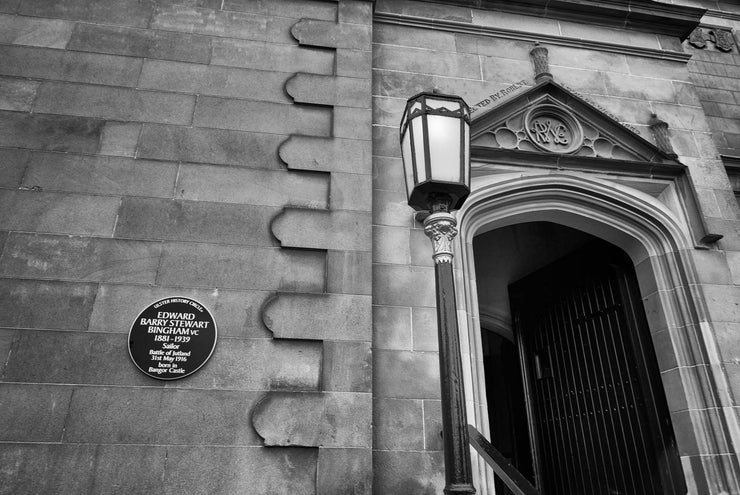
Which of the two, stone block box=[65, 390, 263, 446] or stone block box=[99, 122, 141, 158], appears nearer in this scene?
stone block box=[65, 390, 263, 446]

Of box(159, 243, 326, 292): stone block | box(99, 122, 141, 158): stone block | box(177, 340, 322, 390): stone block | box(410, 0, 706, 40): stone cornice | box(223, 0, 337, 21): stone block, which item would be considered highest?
box(410, 0, 706, 40): stone cornice

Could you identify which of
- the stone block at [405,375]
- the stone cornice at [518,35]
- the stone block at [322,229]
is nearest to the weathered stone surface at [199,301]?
the stone block at [322,229]

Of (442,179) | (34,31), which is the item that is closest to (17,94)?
(34,31)

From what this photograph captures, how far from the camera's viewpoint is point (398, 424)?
4.49 metres

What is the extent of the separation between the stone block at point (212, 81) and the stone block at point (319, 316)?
2.18 m

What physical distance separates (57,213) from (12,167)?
2.09 feet

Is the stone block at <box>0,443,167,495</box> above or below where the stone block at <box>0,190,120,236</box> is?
below

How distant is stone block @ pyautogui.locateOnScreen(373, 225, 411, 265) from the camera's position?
16.8 feet

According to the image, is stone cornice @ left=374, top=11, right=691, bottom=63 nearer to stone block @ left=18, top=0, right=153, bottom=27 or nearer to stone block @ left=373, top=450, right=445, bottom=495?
stone block @ left=18, top=0, right=153, bottom=27

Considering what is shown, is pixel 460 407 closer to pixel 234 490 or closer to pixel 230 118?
pixel 234 490

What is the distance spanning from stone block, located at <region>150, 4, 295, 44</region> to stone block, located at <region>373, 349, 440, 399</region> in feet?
11.7

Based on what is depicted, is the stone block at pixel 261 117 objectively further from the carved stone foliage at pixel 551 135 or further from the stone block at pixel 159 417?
the stone block at pixel 159 417

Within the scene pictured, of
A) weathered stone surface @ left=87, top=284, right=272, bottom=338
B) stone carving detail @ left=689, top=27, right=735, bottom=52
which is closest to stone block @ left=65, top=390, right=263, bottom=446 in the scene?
weathered stone surface @ left=87, top=284, right=272, bottom=338

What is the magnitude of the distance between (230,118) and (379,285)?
2.22 m
